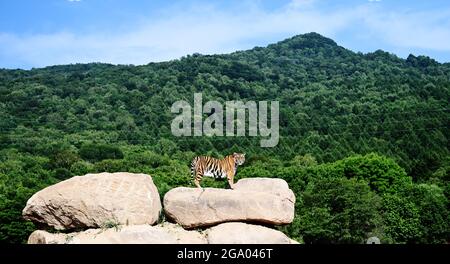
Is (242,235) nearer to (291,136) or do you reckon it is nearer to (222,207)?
(222,207)

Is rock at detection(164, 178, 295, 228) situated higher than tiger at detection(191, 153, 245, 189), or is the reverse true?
tiger at detection(191, 153, 245, 189)

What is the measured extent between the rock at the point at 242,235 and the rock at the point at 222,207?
1.10 feet

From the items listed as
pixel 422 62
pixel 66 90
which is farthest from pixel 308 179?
pixel 422 62

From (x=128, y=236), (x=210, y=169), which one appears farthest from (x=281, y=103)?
(x=128, y=236)

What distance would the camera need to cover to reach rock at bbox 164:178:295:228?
20.9 meters

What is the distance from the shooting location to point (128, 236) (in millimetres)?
19250

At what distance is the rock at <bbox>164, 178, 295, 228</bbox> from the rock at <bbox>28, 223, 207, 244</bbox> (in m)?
0.59

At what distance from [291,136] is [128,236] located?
271 feet

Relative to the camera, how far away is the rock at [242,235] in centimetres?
Result: 1991

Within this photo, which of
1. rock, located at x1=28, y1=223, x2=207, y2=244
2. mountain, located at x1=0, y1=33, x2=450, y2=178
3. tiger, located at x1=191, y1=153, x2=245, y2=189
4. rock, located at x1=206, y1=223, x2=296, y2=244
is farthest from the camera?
mountain, located at x1=0, y1=33, x2=450, y2=178

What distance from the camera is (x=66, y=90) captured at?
453ft

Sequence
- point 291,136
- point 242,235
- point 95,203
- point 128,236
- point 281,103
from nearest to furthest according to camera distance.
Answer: point 128,236
point 95,203
point 242,235
point 291,136
point 281,103

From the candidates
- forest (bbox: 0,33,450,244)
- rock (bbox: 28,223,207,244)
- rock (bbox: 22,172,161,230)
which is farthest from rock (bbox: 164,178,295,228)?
forest (bbox: 0,33,450,244)

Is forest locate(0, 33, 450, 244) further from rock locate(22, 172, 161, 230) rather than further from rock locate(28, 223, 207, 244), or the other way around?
rock locate(22, 172, 161, 230)
